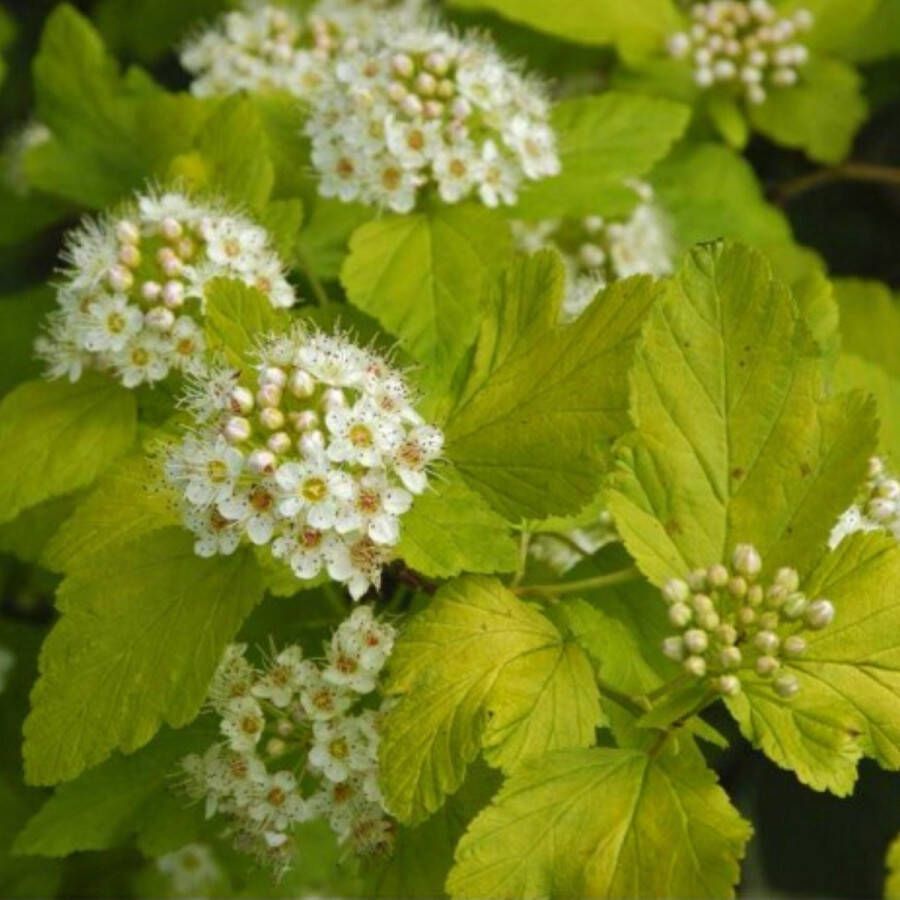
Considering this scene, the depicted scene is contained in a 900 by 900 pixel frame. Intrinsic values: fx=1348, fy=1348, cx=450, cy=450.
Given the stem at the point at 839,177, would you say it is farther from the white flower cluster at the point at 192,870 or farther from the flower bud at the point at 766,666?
the white flower cluster at the point at 192,870

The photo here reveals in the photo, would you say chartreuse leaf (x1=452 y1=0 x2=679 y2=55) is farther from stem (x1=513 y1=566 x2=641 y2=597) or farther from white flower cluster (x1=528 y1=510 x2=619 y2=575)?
stem (x1=513 y1=566 x2=641 y2=597)

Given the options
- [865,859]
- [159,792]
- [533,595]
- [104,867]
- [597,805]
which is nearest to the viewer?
[597,805]

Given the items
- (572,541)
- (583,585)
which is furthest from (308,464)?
(572,541)

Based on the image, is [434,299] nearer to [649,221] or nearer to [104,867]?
[649,221]

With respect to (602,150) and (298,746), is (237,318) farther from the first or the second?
(602,150)

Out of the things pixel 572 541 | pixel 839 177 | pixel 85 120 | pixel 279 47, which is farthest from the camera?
pixel 839 177

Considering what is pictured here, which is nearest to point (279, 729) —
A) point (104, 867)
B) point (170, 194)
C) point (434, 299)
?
point (434, 299)

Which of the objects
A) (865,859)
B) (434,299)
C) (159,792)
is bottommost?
(865,859)
